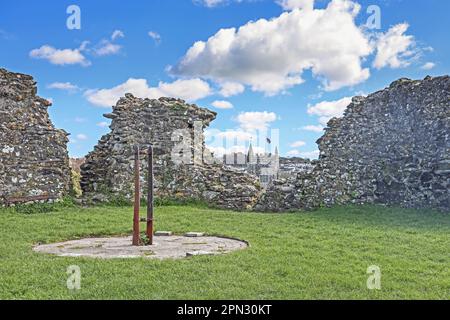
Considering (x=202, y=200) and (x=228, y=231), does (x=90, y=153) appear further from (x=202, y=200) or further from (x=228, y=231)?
(x=228, y=231)

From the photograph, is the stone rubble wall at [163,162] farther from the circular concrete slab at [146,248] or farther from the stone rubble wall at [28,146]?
the circular concrete slab at [146,248]

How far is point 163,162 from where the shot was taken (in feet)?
54.5

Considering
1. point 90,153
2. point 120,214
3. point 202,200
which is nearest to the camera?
point 120,214

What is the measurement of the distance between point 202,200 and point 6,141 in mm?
6100

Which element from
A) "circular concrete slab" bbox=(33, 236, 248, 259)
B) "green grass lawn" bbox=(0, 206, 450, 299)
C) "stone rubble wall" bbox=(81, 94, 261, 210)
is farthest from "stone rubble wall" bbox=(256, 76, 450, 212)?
"circular concrete slab" bbox=(33, 236, 248, 259)

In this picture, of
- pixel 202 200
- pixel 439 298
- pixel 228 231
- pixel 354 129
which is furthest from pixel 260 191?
pixel 439 298

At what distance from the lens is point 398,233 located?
1020 cm

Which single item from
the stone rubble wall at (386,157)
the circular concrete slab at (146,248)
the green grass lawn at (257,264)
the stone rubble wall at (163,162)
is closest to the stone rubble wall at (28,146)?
the stone rubble wall at (163,162)

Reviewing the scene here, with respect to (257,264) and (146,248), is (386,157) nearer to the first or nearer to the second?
(146,248)

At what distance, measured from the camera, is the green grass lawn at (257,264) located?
5.58 meters

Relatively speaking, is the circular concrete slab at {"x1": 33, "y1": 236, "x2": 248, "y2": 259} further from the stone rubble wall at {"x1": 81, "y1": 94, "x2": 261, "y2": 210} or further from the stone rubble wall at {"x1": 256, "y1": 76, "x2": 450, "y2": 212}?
Answer: the stone rubble wall at {"x1": 256, "y1": 76, "x2": 450, "y2": 212}

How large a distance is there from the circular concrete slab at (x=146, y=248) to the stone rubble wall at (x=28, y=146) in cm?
607

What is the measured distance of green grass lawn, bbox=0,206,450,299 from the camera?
558cm

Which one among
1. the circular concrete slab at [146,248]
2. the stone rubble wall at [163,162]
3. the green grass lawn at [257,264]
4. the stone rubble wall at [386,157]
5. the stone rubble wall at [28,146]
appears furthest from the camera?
the stone rubble wall at [163,162]
